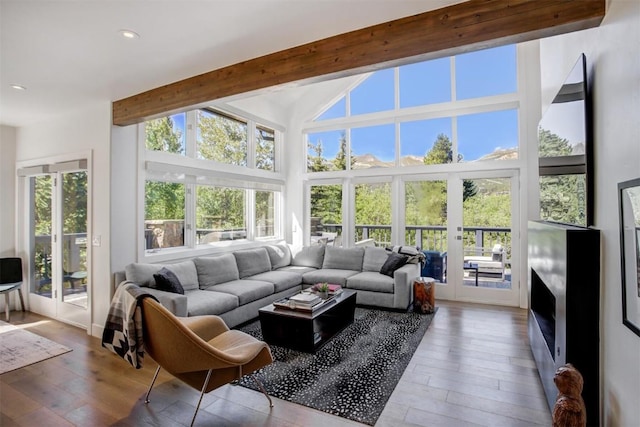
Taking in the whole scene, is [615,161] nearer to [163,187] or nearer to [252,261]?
[252,261]

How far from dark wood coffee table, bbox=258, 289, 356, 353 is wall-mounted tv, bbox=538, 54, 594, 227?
2.29 m

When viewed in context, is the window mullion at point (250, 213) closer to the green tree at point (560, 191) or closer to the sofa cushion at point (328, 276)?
the sofa cushion at point (328, 276)

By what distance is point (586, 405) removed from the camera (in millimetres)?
1846

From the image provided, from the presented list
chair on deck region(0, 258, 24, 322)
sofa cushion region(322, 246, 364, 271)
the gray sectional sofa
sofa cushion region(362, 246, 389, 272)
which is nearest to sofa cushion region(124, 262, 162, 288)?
the gray sectional sofa

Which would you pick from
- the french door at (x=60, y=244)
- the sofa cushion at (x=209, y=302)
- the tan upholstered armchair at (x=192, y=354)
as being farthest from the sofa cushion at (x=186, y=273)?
the tan upholstered armchair at (x=192, y=354)

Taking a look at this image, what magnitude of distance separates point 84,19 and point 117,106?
1604mm

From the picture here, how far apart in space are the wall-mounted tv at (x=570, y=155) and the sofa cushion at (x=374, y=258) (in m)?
2.50

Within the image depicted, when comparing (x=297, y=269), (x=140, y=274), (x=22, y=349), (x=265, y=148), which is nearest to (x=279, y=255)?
(x=297, y=269)

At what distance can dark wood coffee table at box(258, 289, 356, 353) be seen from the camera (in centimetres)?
327

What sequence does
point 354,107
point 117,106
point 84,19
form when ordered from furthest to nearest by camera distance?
point 354,107
point 117,106
point 84,19

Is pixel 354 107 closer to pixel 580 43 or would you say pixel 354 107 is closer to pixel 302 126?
pixel 302 126

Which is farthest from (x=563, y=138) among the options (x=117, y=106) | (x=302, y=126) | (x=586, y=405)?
(x=302, y=126)

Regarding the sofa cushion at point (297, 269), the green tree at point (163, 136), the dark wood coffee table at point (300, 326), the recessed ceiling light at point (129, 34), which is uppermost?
the recessed ceiling light at point (129, 34)

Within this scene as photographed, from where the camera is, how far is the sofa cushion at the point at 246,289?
13.3 feet
